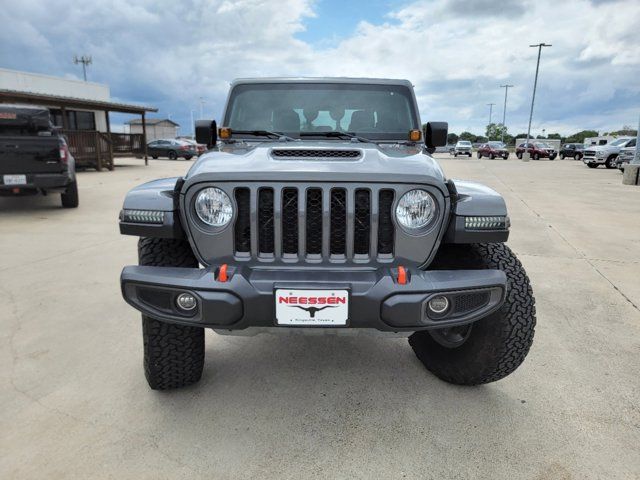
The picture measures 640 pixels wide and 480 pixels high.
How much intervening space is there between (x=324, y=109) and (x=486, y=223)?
159cm

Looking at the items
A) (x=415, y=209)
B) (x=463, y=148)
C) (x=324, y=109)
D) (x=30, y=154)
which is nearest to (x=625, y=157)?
(x=463, y=148)

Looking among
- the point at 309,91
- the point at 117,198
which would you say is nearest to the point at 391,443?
the point at 309,91

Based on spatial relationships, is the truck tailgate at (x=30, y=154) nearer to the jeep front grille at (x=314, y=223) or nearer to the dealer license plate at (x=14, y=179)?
the dealer license plate at (x=14, y=179)

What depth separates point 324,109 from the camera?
10.5 ft

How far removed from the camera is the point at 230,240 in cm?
200

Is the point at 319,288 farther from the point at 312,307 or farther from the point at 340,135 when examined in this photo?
the point at 340,135

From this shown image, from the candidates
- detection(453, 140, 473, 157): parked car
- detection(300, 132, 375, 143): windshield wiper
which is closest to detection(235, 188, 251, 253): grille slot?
detection(300, 132, 375, 143): windshield wiper

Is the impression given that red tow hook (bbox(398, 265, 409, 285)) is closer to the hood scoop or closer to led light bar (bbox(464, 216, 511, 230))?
led light bar (bbox(464, 216, 511, 230))

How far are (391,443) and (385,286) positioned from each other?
0.78 m

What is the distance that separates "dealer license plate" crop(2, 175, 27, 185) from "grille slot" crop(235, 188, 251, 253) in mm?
6586

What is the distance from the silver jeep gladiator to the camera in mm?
1858

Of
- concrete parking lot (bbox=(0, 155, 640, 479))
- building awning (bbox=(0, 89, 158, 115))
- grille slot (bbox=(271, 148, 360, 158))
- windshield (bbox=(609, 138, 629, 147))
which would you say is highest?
building awning (bbox=(0, 89, 158, 115))

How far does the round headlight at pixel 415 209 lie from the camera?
1.99 meters

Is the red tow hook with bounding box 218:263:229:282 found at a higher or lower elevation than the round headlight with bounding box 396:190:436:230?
lower
